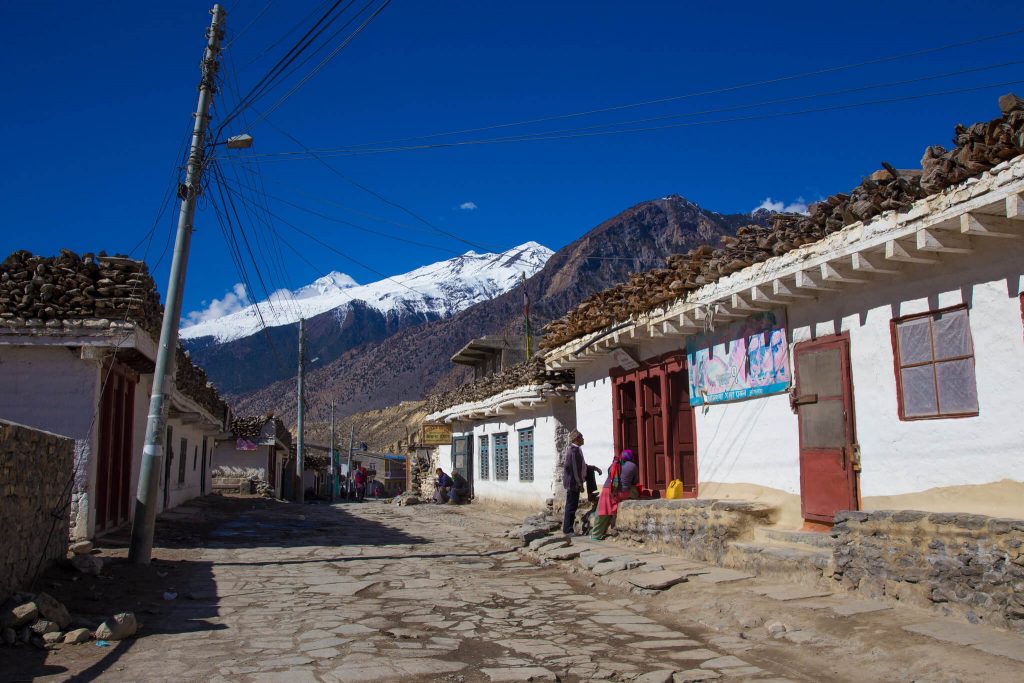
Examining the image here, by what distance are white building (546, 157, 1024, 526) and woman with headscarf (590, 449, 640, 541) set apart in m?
0.67

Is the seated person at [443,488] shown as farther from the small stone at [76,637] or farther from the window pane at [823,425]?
the small stone at [76,637]

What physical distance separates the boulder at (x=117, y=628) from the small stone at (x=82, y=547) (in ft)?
14.1

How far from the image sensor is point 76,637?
6.09m

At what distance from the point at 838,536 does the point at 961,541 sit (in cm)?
140

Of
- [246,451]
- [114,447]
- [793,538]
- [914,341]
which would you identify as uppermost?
→ [914,341]

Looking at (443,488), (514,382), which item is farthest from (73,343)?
(443,488)

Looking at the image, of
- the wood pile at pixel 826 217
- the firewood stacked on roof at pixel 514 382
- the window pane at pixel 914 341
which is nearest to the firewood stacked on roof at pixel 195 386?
the firewood stacked on roof at pixel 514 382

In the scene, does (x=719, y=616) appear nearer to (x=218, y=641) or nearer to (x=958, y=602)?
(x=958, y=602)

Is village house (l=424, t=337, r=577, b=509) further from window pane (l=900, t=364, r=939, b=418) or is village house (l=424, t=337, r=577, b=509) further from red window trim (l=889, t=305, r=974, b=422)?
window pane (l=900, t=364, r=939, b=418)

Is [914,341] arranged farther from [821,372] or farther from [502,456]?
[502,456]

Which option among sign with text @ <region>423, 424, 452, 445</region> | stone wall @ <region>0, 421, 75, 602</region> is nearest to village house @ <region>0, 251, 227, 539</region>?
stone wall @ <region>0, 421, 75, 602</region>

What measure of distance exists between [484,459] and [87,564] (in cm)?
1800

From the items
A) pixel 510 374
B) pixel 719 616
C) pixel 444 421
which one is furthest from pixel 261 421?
pixel 719 616

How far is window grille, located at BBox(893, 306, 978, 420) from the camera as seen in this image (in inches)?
289
